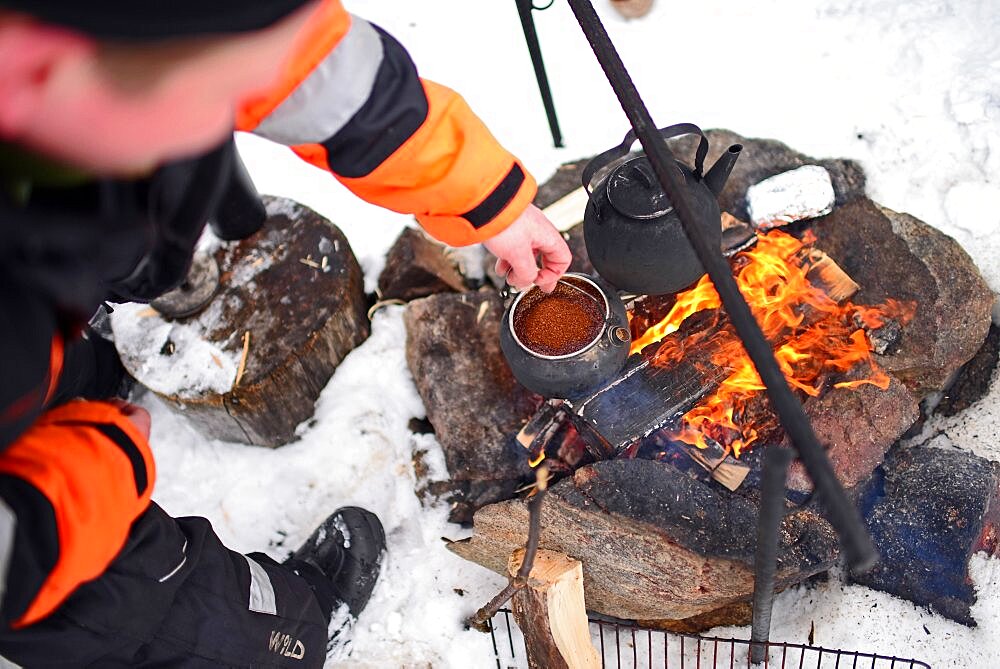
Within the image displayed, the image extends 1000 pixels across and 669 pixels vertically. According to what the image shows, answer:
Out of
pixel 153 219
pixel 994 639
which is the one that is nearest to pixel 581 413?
pixel 994 639

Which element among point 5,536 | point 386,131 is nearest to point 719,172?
point 386,131

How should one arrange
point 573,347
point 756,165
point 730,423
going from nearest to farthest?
point 573,347 → point 730,423 → point 756,165

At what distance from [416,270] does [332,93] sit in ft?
4.66

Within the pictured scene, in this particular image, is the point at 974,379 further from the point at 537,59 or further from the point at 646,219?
the point at 537,59

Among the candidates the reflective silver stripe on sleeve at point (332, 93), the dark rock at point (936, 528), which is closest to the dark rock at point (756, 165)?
the dark rock at point (936, 528)

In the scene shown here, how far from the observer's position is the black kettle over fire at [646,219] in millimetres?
2160

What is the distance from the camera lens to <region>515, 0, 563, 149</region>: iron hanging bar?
285 cm

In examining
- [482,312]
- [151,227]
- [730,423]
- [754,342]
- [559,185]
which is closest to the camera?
[151,227]

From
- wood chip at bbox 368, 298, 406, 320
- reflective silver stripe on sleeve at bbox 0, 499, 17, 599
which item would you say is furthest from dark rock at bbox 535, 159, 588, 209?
reflective silver stripe on sleeve at bbox 0, 499, 17, 599

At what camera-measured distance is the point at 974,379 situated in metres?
2.74

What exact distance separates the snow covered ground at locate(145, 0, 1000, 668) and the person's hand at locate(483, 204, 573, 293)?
3.43 ft

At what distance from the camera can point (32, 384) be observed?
1.28 m

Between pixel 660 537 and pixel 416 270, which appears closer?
pixel 660 537

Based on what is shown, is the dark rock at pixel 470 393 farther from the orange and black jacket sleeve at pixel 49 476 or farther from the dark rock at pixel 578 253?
the orange and black jacket sleeve at pixel 49 476
